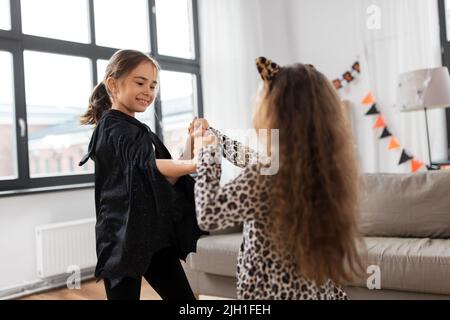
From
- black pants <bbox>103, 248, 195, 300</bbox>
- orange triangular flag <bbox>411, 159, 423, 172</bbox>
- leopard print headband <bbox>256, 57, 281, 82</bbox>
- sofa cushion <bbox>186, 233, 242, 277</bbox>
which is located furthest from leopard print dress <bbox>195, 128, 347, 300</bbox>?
orange triangular flag <bbox>411, 159, 423, 172</bbox>

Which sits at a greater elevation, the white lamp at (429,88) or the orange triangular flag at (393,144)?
the white lamp at (429,88)

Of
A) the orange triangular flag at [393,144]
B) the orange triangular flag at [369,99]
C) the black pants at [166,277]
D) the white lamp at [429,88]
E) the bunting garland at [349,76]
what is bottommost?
the black pants at [166,277]

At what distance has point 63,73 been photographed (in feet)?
11.5

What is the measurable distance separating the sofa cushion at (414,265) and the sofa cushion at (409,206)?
0.58 feet

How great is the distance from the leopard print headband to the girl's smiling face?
1.37ft

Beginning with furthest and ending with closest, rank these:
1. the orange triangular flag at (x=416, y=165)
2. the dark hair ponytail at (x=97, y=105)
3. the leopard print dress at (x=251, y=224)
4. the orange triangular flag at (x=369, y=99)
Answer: the orange triangular flag at (x=369, y=99) < the orange triangular flag at (x=416, y=165) < the dark hair ponytail at (x=97, y=105) < the leopard print dress at (x=251, y=224)

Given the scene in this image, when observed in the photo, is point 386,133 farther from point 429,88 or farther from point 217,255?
point 217,255

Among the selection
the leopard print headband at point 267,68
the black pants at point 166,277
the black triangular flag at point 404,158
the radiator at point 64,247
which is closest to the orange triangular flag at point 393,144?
the black triangular flag at point 404,158

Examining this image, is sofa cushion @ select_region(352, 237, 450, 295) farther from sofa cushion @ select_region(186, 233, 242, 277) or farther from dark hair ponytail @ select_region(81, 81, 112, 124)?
dark hair ponytail @ select_region(81, 81, 112, 124)

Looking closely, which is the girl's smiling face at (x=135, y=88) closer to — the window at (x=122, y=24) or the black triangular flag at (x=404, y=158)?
the window at (x=122, y=24)

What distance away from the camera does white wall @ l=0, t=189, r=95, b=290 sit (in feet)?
9.78

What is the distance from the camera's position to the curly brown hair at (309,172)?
95cm

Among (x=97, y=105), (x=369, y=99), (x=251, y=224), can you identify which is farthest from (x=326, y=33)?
(x=251, y=224)

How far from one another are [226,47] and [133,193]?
3.46 meters
